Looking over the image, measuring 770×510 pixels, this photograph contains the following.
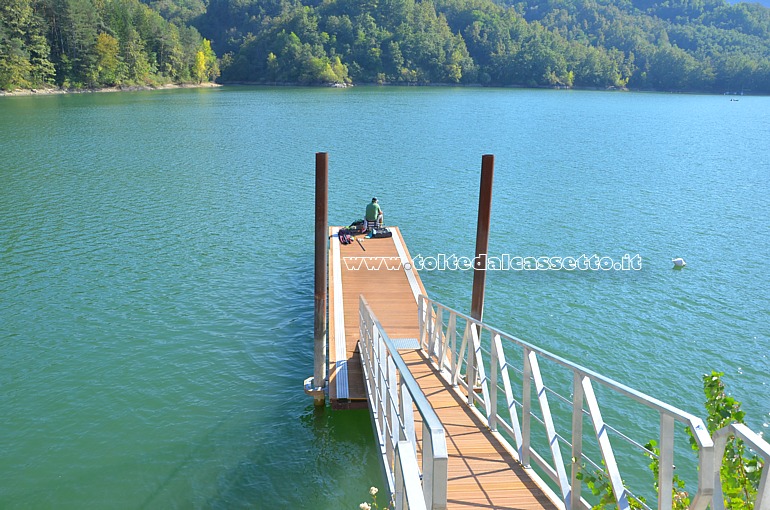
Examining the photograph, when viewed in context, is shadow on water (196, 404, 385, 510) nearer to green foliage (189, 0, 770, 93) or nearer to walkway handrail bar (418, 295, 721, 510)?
walkway handrail bar (418, 295, 721, 510)

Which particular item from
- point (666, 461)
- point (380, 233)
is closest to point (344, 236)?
point (380, 233)

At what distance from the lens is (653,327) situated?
591 inches

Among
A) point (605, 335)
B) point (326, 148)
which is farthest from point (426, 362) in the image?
point (326, 148)

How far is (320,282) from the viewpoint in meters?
11.0

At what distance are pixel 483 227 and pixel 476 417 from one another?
478 cm

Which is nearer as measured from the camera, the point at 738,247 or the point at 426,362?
the point at 426,362

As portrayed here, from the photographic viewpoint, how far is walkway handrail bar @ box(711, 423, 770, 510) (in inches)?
110

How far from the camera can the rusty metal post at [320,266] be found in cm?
1063

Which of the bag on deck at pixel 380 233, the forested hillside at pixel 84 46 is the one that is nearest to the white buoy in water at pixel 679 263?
the bag on deck at pixel 380 233

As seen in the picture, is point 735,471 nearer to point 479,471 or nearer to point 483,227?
point 479,471

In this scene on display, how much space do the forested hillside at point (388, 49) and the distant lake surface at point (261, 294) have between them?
3023 inches

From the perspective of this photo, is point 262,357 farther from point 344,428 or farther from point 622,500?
point 622,500

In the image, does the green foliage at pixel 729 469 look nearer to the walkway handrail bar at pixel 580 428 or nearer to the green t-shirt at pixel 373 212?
the walkway handrail bar at pixel 580 428

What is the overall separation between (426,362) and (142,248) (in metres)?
12.7
